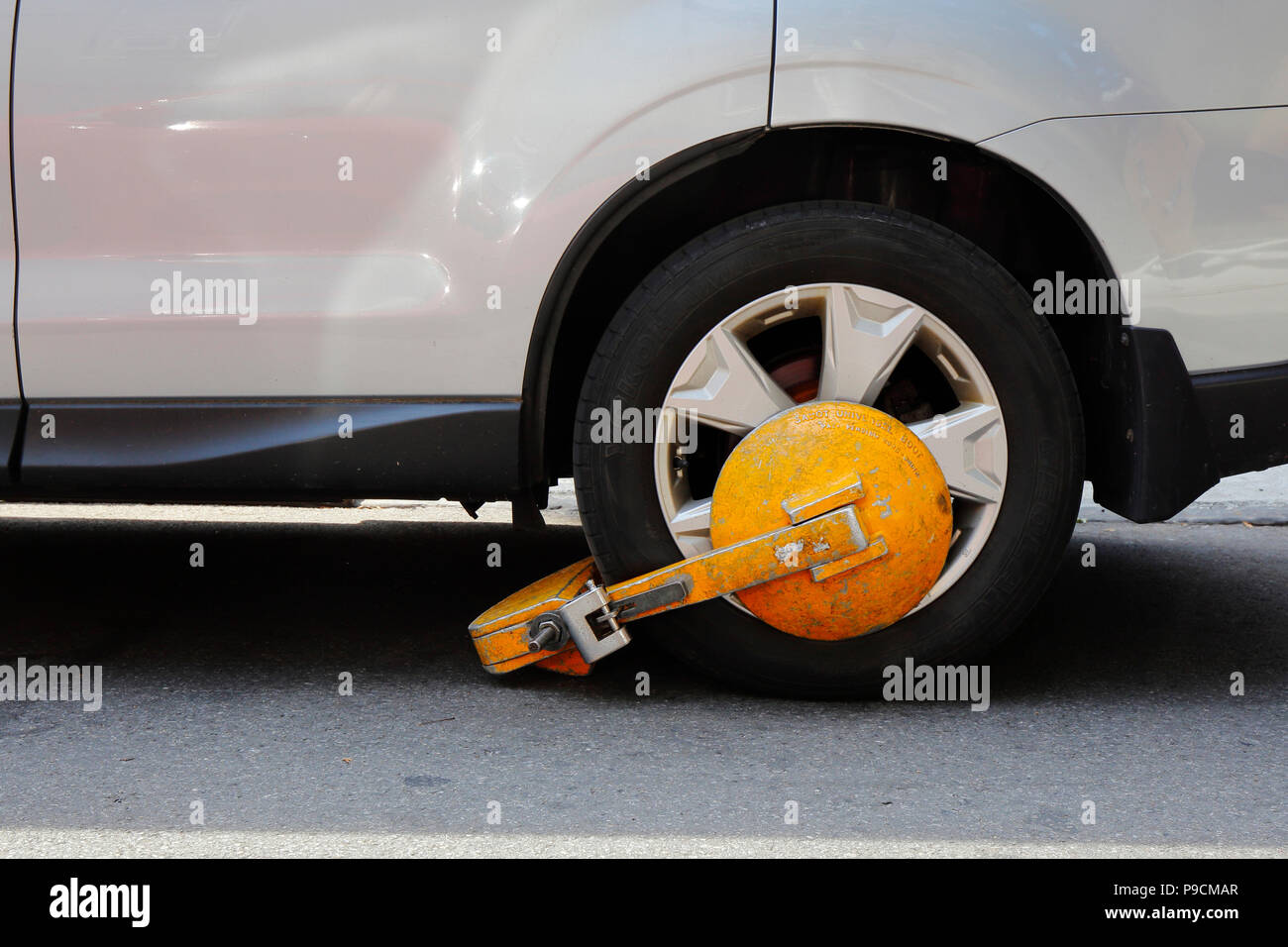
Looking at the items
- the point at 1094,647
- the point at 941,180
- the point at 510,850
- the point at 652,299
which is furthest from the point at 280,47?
the point at 1094,647

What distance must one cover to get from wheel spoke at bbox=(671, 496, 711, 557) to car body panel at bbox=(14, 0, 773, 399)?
15.1 inches

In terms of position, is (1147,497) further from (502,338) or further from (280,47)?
(280,47)

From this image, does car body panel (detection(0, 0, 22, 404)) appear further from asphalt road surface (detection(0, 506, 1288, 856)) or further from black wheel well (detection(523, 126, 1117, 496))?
black wheel well (detection(523, 126, 1117, 496))

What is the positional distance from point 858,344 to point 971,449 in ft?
0.91

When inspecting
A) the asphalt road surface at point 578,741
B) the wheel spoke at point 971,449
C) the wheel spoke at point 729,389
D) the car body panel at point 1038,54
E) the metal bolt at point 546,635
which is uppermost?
the car body panel at point 1038,54

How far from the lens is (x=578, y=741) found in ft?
7.30

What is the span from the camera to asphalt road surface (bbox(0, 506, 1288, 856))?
1871mm

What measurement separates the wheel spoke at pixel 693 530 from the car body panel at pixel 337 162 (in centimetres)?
38

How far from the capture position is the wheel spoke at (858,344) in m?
2.25

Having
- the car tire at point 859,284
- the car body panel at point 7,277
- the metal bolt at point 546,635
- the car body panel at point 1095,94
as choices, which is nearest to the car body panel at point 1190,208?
the car body panel at point 1095,94

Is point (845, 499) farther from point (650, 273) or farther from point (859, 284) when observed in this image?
point (650, 273)

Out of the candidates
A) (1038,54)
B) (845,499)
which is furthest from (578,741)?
(1038,54)

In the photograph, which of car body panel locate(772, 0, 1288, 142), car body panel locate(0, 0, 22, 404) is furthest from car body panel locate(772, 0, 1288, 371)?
car body panel locate(0, 0, 22, 404)

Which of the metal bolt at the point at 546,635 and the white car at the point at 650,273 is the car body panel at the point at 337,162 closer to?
the white car at the point at 650,273
